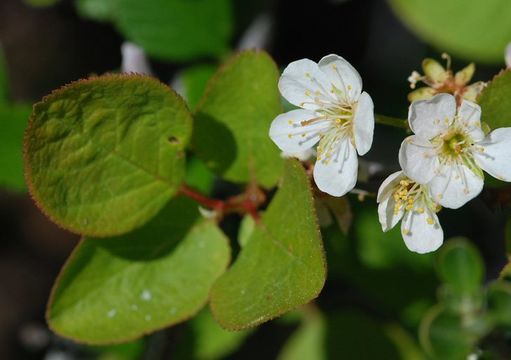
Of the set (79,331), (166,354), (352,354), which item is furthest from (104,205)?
(352,354)

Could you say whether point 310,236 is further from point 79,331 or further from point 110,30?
point 110,30

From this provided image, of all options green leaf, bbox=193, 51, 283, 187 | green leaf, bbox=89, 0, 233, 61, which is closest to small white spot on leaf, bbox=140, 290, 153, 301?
green leaf, bbox=193, 51, 283, 187

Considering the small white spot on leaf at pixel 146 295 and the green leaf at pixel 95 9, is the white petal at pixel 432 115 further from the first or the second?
the green leaf at pixel 95 9

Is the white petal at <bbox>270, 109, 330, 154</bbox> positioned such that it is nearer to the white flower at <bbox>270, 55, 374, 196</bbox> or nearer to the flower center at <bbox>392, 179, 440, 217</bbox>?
the white flower at <bbox>270, 55, 374, 196</bbox>

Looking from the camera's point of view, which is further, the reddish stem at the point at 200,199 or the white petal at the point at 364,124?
the reddish stem at the point at 200,199

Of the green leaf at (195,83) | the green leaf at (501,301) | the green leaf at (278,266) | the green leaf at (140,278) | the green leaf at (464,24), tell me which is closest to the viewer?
the green leaf at (278,266)

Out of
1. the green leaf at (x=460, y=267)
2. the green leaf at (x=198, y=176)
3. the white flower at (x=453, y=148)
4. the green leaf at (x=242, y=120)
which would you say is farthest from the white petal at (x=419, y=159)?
the green leaf at (x=198, y=176)
